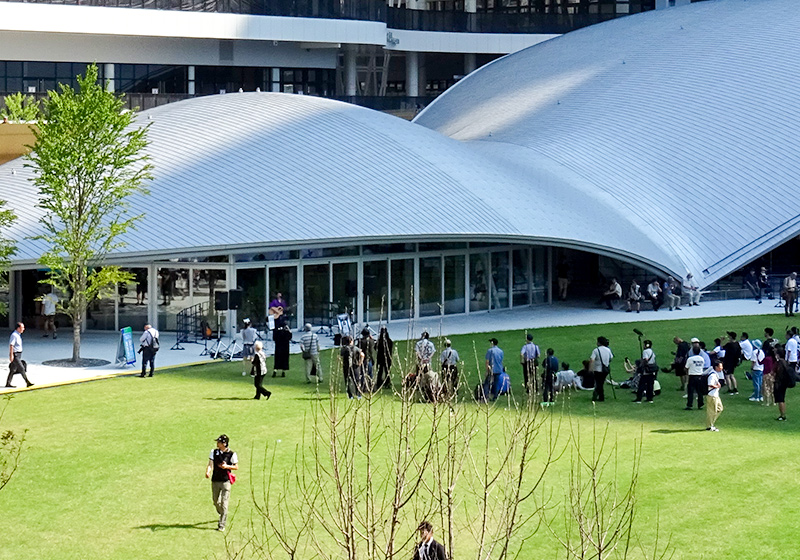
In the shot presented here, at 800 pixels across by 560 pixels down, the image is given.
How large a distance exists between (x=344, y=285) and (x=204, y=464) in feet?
60.9

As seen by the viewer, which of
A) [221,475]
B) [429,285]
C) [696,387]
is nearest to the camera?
[221,475]

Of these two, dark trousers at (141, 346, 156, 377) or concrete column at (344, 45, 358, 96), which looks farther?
concrete column at (344, 45, 358, 96)

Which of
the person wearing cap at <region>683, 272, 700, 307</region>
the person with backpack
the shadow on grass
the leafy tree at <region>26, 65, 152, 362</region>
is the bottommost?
the shadow on grass

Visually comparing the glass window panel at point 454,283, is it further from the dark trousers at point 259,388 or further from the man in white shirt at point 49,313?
the dark trousers at point 259,388

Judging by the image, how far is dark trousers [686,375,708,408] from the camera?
26.5 metres

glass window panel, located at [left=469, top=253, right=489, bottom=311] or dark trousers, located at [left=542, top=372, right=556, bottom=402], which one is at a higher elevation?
glass window panel, located at [left=469, top=253, right=489, bottom=311]

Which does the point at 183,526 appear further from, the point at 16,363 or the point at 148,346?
the point at 148,346

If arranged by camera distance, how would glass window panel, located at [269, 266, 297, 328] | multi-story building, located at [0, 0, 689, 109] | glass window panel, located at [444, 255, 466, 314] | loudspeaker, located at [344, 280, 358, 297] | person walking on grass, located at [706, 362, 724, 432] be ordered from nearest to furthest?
person walking on grass, located at [706, 362, 724, 432] < glass window panel, located at [269, 266, 297, 328] < loudspeaker, located at [344, 280, 358, 297] < glass window panel, located at [444, 255, 466, 314] < multi-story building, located at [0, 0, 689, 109]

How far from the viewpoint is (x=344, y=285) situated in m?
40.2

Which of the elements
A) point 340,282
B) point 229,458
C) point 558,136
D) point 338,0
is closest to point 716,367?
point 229,458

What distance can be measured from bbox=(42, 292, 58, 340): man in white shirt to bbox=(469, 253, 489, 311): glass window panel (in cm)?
1273

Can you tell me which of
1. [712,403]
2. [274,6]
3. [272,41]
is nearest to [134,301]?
[712,403]

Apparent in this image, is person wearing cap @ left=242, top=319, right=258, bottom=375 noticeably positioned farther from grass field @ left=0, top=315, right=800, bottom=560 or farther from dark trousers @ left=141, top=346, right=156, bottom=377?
dark trousers @ left=141, top=346, right=156, bottom=377

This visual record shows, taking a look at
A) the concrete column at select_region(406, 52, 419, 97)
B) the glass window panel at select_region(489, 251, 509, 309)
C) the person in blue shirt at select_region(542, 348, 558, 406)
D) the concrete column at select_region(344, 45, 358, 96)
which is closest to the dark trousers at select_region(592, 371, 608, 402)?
the person in blue shirt at select_region(542, 348, 558, 406)
